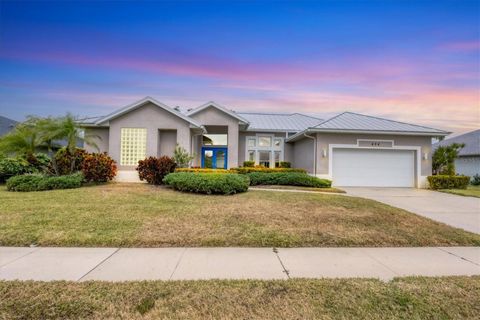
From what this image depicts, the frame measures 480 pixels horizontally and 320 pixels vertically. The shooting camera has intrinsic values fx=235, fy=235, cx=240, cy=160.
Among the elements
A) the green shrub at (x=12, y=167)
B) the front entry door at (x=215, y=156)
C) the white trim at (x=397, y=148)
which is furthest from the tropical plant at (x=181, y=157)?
the white trim at (x=397, y=148)

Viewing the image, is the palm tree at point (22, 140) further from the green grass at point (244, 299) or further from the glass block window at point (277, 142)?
the glass block window at point (277, 142)

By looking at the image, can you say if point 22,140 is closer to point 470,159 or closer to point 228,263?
point 228,263

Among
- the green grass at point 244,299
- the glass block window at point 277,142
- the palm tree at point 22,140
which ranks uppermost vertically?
the glass block window at point 277,142

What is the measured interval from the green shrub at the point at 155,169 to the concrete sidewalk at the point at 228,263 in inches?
330

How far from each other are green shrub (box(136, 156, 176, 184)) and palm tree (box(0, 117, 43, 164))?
18.1ft

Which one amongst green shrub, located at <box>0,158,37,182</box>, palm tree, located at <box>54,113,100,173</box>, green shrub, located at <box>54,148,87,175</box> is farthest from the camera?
green shrub, located at <box>0,158,37,182</box>

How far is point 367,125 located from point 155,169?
14.3m

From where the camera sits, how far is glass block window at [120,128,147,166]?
15.0m

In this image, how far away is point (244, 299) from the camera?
3002 millimetres

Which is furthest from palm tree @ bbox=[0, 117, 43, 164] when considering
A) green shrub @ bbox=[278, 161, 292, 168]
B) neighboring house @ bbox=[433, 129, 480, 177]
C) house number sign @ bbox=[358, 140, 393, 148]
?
neighboring house @ bbox=[433, 129, 480, 177]

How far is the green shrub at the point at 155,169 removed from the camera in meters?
13.2

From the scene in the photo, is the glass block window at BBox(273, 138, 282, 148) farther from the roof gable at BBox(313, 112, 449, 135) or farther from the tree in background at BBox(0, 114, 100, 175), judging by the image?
the tree in background at BBox(0, 114, 100, 175)

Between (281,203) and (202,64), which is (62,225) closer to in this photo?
(281,203)

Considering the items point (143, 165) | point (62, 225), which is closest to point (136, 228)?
point (62, 225)
